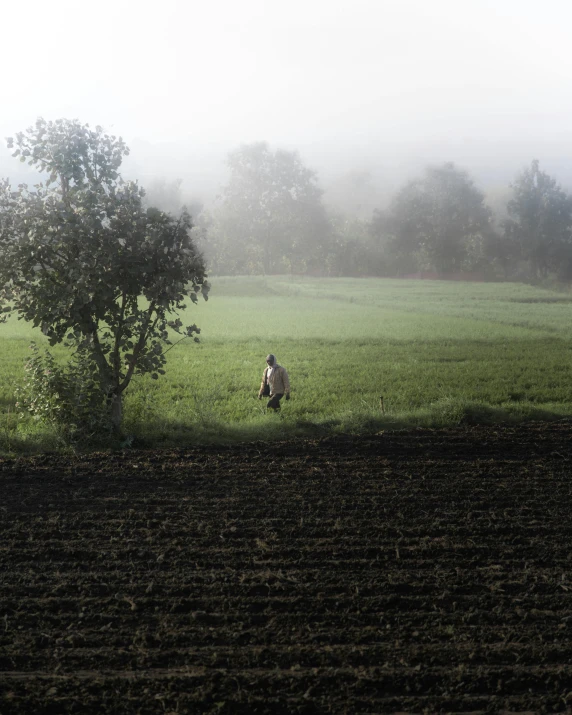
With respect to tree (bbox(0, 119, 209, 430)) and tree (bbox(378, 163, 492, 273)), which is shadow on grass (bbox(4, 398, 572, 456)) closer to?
tree (bbox(0, 119, 209, 430))

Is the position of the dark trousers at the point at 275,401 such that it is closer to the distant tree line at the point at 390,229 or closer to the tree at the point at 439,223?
the distant tree line at the point at 390,229

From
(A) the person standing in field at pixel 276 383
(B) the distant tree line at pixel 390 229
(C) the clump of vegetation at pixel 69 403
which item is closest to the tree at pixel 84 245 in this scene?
(C) the clump of vegetation at pixel 69 403

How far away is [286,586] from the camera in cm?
631

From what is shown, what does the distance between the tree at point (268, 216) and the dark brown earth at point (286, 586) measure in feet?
111

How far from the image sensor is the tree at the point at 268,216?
4188cm

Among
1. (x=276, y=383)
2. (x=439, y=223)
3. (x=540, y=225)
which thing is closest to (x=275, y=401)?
(x=276, y=383)

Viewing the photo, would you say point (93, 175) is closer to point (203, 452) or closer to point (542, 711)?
point (203, 452)

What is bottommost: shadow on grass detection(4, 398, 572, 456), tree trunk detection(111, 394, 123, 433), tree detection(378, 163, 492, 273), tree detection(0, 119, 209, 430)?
shadow on grass detection(4, 398, 572, 456)

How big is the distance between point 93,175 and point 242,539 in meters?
6.93

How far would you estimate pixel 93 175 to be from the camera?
1156 centimetres

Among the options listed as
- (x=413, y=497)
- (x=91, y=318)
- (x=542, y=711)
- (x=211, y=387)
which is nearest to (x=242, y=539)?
(x=413, y=497)

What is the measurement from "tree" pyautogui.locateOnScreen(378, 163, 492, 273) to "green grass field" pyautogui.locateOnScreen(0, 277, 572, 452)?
2.54m

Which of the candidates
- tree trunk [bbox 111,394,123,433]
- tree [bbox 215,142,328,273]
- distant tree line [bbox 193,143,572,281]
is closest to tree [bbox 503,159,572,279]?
distant tree line [bbox 193,143,572,281]

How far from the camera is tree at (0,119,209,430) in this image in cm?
1108
